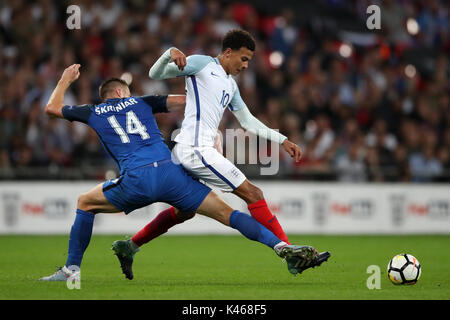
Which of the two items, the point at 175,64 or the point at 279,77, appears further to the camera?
the point at 279,77

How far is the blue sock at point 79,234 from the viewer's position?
7.25m

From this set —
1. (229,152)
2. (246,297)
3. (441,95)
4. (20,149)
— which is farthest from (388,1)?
(246,297)

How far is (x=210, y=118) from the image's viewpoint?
7.42 meters

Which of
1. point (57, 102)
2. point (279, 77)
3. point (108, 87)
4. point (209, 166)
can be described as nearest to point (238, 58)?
point (209, 166)

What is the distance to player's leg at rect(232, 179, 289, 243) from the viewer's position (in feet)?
24.0

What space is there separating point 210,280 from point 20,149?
26.9 ft

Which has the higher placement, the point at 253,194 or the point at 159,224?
the point at 253,194

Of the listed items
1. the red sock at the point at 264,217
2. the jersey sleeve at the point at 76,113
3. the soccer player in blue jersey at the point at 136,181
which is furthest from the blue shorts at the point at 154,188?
the jersey sleeve at the point at 76,113

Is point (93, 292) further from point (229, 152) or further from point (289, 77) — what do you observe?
point (289, 77)

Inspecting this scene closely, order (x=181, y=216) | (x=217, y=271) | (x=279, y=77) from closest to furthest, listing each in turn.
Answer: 1. (x=181, y=216)
2. (x=217, y=271)
3. (x=279, y=77)

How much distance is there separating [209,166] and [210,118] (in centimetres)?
52

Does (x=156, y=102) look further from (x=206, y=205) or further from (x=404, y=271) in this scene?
(x=404, y=271)

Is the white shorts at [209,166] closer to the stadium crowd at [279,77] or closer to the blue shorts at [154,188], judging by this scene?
the blue shorts at [154,188]

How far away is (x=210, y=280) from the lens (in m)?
7.73
